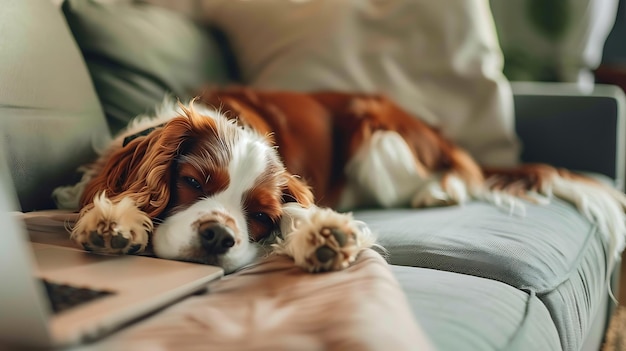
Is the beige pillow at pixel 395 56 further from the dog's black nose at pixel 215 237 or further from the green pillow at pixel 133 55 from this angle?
the dog's black nose at pixel 215 237

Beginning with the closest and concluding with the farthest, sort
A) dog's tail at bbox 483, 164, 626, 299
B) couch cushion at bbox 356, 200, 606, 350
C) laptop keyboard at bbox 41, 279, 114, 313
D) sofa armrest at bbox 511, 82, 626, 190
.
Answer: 1. laptop keyboard at bbox 41, 279, 114, 313
2. couch cushion at bbox 356, 200, 606, 350
3. dog's tail at bbox 483, 164, 626, 299
4. sofa armrest at bbox 511, 82, 626, 190

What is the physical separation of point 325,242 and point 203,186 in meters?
0.33

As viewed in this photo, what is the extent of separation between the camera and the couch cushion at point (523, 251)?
141 cm

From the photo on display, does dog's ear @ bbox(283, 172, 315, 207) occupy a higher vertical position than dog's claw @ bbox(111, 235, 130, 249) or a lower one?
lower

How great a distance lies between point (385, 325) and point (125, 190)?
2.50ft

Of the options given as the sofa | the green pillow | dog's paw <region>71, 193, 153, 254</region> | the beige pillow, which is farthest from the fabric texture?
the beige pillow

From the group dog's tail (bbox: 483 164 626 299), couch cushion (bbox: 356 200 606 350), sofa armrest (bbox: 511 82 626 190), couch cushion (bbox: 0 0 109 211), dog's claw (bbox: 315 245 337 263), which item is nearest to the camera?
dog's claw (bbox: 315 245 337 263)

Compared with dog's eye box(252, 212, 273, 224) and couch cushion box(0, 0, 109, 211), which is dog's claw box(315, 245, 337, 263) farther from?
couch cushion box(0, 0, 109, 211)

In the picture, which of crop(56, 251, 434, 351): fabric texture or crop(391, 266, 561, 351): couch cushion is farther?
crop(391, 266, 561, 351): couch cushion

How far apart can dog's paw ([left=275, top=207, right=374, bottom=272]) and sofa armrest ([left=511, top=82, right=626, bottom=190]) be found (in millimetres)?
1516

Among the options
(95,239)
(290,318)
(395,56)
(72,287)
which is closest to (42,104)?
(95,239)

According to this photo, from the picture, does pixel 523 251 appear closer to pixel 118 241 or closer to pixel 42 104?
pixel 118 241

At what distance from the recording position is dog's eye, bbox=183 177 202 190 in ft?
4.67

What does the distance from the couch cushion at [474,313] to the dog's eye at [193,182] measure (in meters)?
0.44
